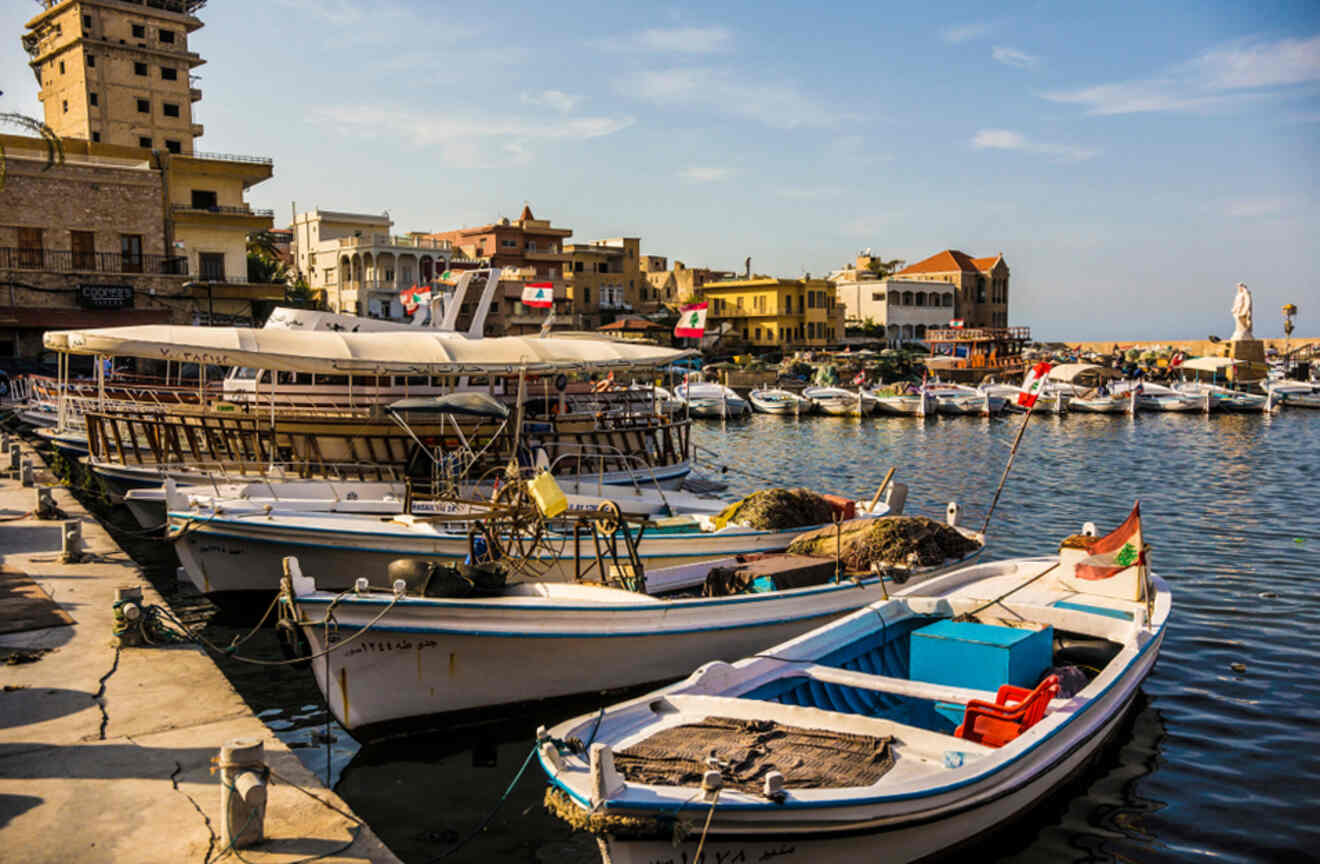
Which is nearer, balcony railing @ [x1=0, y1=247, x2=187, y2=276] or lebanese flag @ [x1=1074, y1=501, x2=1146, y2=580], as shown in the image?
lebanese flag @ [x1=1074, y1=501, x2=1146, y2=580]

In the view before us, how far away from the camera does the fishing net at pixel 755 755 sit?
6691 millimetres

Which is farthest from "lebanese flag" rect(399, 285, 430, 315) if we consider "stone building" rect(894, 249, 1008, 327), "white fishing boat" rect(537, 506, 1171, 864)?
"stone building" rect(894, 249, 1008, 327)

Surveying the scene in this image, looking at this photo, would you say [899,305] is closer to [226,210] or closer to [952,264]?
[952,264]

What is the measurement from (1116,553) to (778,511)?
5225mm

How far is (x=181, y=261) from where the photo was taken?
4969 centimetres

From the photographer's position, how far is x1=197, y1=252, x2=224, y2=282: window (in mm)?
55344

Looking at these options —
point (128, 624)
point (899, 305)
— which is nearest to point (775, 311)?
point (899, 305)

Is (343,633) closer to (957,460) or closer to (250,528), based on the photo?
(250,528)

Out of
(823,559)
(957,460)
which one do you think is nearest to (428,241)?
(957,460)

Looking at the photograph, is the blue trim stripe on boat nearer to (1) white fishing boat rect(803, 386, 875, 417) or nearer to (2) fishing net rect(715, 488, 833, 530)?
(2) fishing net rect(715, 488, 833, 530)

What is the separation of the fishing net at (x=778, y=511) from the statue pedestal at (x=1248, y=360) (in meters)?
67.5

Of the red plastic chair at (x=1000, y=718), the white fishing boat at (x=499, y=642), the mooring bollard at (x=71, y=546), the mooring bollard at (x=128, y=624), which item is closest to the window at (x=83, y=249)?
the mooring bollard at (x=71, y=546)

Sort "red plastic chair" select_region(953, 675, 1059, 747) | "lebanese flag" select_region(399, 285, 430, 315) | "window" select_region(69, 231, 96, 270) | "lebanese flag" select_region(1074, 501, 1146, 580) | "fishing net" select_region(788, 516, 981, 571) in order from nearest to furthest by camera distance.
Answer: "red plastic chair" select_region(953, 675, 1059, 747)
"lebanese flag" select_region(1074, 501, 1146, 580)
"fishing net" select_region(788, 516, 981, 571)
"lebanese flag" select_region(399, 285, 430, 315)
"window" select_region(69, 231, 96, 270)

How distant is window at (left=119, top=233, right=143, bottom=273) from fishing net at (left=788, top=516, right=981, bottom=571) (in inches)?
1759
